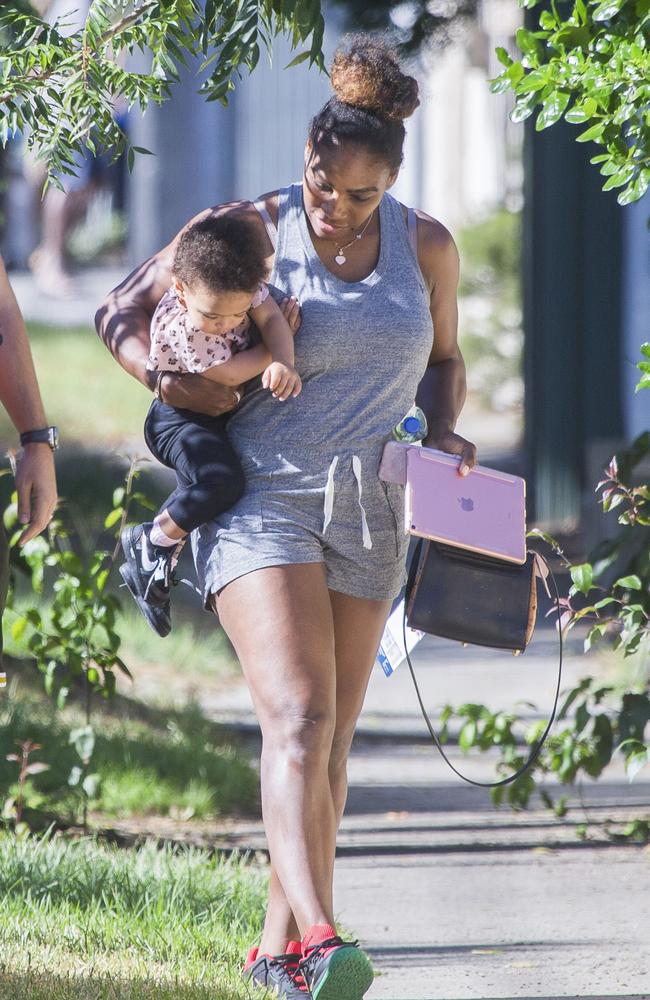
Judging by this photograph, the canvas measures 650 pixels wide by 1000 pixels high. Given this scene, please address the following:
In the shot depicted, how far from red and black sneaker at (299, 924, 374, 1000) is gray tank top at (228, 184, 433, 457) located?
96 cm

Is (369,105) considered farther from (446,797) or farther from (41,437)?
(446,797)

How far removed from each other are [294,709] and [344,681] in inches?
11.8

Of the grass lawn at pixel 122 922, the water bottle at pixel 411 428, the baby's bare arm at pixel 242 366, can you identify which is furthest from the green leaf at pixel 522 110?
the grass lawn at pixel 122 922

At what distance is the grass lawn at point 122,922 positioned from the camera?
306 centimetres

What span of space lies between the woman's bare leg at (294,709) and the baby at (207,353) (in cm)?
20

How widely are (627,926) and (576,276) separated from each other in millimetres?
6471

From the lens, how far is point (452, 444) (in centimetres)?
328

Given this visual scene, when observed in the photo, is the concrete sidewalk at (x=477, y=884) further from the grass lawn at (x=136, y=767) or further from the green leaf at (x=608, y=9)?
the green leaf at (x=608, y=9)

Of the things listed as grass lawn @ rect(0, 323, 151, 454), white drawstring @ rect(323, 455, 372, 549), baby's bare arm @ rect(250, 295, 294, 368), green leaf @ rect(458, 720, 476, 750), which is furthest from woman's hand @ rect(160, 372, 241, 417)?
grass lawn @ rect(0, 323, 151, 454)

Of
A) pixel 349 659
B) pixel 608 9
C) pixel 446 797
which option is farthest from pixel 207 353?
pixel 446 797

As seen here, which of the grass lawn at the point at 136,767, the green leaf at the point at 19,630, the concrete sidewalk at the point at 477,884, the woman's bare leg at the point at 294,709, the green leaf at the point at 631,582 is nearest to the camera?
the woman's bare leg at the point at 294,709

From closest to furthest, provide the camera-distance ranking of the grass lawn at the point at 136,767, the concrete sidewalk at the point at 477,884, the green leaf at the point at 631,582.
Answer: the concrete sidewalk at the point at 477,884, the green leaf at the point at 631,582, the grass lawn at the point at 136,767

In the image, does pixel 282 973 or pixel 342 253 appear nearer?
pixel 282 973

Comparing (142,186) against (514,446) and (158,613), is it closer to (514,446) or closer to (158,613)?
(514,446)
